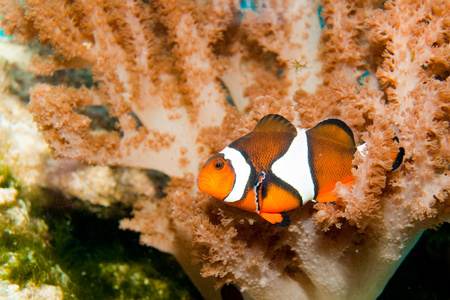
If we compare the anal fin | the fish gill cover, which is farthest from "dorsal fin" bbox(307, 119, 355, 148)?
the anal fin

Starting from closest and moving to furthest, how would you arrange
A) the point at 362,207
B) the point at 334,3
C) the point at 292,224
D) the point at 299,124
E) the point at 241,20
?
1. the point at 362,207
2. the point at 292,224
3. the point at 299,124
4. the point at 334,3
5. the point at 241,20

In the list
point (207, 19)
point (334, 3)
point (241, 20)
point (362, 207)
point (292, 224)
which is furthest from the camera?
point (241, 20)

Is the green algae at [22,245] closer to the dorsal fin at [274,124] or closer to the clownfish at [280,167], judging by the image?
the clownfish at [280,167]

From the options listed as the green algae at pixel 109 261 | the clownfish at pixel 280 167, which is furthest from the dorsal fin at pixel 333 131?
the green algae at pixel 109 261

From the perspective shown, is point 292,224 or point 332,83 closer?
point 292,224

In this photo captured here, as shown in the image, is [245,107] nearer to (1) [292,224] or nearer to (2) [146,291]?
(1) [292,224]

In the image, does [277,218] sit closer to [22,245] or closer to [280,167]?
[280,167]

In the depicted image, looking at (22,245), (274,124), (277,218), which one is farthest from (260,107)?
(22,245)

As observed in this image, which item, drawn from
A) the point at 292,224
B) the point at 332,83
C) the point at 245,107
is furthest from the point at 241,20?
the point at 292,224
